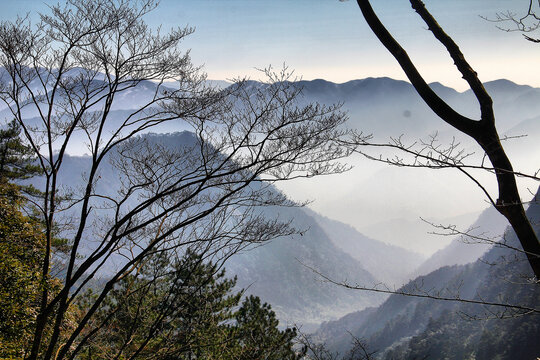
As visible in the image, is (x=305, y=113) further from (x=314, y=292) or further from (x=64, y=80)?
(x=314, y=292)

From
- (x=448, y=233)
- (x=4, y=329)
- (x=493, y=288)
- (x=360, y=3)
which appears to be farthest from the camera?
(x=493, y=288)

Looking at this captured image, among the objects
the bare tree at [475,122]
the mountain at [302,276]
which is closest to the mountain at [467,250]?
the mountain at [302,276]

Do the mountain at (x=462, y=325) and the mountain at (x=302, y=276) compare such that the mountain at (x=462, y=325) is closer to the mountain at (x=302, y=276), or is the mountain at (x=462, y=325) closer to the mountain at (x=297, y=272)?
the mountain at (x=302, y=276)

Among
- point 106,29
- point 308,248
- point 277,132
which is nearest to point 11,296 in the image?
point 106,29

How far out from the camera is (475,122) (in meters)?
2.14

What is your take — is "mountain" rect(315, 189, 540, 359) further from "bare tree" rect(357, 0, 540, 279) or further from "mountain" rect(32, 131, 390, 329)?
"mountain" rect(32, 131, 390, 329)

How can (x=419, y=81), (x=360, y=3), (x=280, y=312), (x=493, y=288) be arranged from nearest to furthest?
(x=419, y=81)
(x=360, y=3)
(x=493, y=288)
(x=280, y=312)

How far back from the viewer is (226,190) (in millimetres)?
6332

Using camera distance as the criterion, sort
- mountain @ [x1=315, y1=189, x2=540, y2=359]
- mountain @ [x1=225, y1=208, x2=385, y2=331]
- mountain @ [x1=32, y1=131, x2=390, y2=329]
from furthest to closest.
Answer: mountain @ [x1=32, y1=131, x2=390, y2=329]
mountain @ [x1=225, y1=208, x2=385, y2=331]
mountain @ [x1=315, y1=189, x2=540, y2=359]

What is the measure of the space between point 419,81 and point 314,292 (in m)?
174

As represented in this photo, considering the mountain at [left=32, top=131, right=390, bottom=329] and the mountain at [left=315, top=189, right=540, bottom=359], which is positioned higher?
the mountain at [left=32, top=131, right=390, bottom=329]

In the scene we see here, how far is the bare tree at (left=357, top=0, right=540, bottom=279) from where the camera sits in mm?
2020

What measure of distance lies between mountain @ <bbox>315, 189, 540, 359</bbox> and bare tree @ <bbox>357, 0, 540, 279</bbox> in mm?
730

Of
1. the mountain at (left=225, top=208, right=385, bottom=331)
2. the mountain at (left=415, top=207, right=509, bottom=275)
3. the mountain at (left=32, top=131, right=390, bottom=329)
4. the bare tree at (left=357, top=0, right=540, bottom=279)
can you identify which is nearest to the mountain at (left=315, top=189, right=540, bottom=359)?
the bare tree at (left=357, top=0, right=540, bottom=279)
